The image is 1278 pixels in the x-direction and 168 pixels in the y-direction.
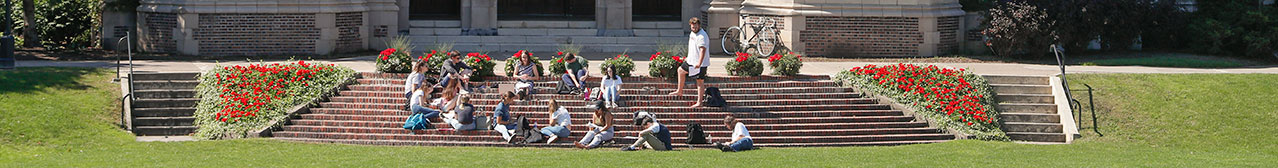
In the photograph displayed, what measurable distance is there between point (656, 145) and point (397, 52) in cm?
521

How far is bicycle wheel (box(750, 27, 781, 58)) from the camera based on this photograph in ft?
102

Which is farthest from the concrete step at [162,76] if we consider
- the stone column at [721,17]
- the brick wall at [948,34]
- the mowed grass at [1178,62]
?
the mowed grass at [1178,62]

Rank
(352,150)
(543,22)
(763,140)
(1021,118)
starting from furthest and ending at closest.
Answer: (543,22) → (1021,118) → (763,140) → (352,150)

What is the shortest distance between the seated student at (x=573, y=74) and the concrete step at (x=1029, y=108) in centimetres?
542

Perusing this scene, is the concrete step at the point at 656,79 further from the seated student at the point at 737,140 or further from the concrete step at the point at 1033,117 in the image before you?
the seated student at the point at 737,140

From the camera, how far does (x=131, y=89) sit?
24.4 metres

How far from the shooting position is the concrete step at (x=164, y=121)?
23645 millimetres

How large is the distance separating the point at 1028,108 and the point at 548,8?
13388mm

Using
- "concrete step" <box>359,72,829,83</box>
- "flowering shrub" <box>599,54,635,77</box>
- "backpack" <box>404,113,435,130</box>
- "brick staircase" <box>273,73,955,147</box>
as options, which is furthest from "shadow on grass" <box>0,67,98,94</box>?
"flowering shrub" <box>599,54,635,77</box>

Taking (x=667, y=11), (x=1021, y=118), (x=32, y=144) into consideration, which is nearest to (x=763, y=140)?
(x=1021, y=118)

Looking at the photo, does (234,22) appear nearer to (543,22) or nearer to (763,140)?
(543,22)

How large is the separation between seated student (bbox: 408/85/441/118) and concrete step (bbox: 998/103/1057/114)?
733 centimetres

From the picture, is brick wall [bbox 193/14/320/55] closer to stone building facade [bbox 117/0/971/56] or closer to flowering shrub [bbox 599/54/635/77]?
stone building facade [bbox 117/0/971/56]

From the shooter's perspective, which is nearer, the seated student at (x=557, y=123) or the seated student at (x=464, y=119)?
the seated student at (x=557, y=123)
